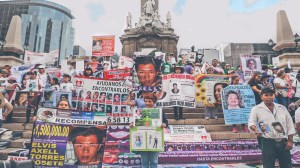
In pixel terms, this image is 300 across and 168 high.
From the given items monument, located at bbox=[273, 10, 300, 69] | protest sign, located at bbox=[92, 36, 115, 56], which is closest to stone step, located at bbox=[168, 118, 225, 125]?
protest sign, located at bbox=[92, 36, 115, 56]

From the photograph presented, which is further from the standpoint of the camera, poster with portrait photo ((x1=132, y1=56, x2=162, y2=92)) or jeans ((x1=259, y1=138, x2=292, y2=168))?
poster with portrait photo ((x1=132, y1=56, x2=162, y2=92))

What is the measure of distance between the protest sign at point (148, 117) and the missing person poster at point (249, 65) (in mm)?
8068

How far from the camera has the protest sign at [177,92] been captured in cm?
876

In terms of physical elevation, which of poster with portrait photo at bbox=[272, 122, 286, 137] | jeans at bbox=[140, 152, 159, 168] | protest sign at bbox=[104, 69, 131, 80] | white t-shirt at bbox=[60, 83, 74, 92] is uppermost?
protest sign at bbox=[104, 69, 131, 80]

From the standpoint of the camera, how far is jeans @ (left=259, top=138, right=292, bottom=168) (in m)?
4.21

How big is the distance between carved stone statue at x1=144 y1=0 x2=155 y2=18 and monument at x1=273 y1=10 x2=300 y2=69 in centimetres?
1615

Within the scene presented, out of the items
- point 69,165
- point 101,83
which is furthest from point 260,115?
point 101,83

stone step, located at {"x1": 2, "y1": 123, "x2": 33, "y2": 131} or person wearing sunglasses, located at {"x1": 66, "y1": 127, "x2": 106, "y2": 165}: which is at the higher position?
stone step, located at {"x1": 2, "y1": 123, "x2": 33, "y2": 131}

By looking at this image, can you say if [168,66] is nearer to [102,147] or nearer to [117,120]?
[117,120]

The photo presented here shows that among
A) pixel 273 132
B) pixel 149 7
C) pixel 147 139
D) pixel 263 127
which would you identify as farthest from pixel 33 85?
pixel 149 7

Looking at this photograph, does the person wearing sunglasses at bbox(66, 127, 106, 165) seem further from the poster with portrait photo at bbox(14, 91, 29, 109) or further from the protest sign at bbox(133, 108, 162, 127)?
the poster with portrait photo at bbox(14, 91, 29, 109)

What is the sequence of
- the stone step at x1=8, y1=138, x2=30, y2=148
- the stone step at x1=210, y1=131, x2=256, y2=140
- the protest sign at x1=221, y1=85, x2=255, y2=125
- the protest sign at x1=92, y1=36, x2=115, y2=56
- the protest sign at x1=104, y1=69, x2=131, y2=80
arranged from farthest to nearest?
the protest sign at x1=92, y1=36, x2=115, y2=56, the protest sign at x1=104, y1=69, x2=131, y2=80, the protest sign at x1=221, y1=85, x2=255, y2=125, the stone step at x1=210, y1=131, x2=256, y2=140, the stone step at x1=8, y1=138, x2=30, y2=148

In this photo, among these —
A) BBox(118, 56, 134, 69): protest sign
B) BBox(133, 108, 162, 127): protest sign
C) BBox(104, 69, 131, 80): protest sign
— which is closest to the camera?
BBox(133, 108, 162, 127): protest sign

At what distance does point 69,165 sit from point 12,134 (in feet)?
10.2
